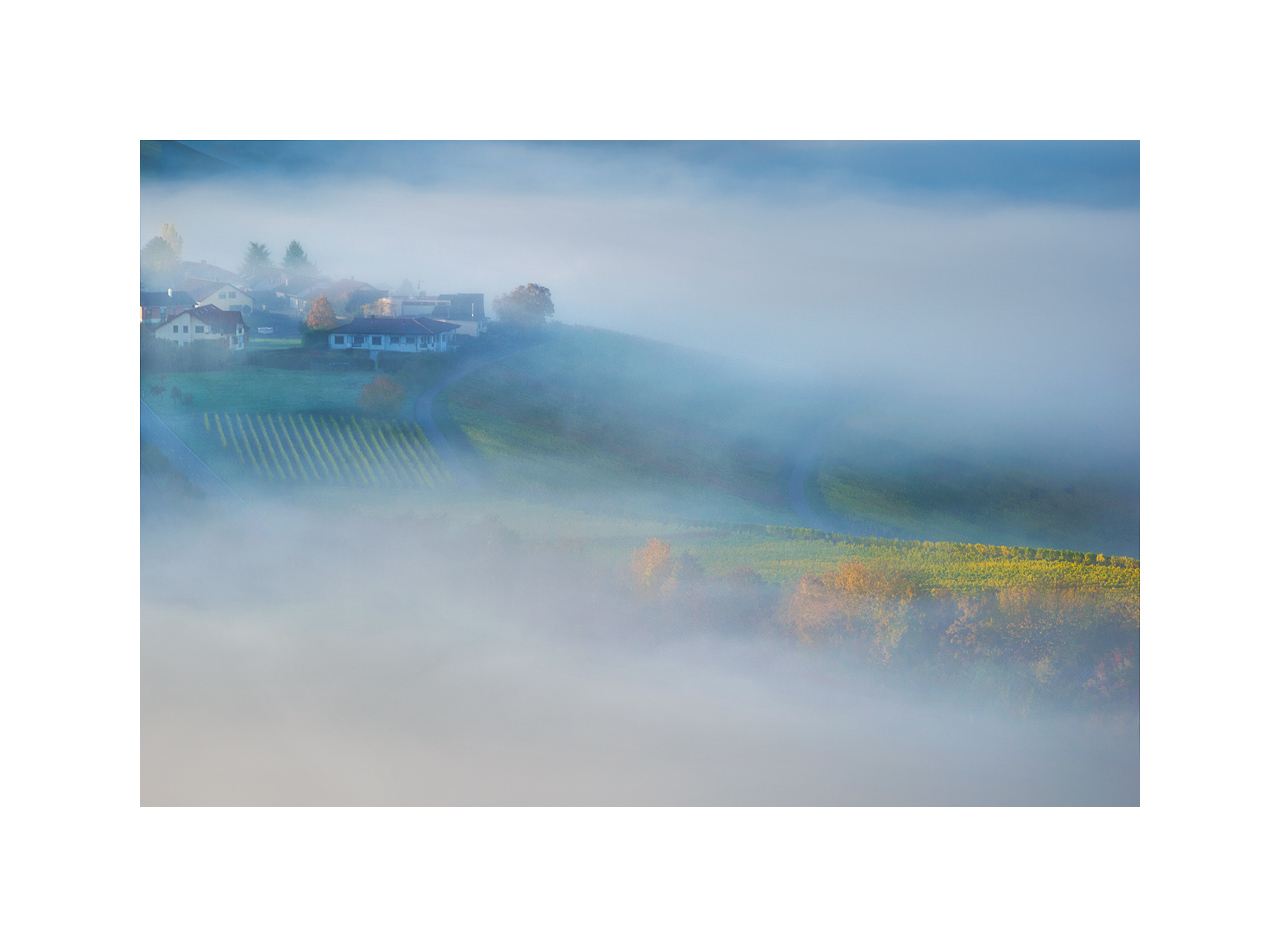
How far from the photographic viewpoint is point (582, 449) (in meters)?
5.60

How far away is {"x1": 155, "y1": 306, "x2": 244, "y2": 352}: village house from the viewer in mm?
5566

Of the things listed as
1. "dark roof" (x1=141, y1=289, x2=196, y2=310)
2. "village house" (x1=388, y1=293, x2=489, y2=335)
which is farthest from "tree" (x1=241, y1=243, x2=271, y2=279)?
"village house" (x1=388, y1=293, x2=489, y2=335)

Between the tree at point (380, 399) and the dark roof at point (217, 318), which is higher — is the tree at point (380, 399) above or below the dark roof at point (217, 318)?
below

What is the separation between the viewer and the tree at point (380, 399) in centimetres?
564

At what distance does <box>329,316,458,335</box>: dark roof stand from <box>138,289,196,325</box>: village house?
914 millimetres

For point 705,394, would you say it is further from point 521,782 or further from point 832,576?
point 521,782

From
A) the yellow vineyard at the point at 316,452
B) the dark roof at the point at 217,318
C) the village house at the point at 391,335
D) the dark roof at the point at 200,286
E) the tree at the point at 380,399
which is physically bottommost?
the yellow vineyard at the point at 316,452

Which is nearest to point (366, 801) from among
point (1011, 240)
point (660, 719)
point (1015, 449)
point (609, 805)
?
point (609, 805)

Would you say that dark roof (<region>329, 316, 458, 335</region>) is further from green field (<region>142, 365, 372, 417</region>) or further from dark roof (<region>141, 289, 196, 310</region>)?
dark roof (<region>141, 289, 196, 310</region>)

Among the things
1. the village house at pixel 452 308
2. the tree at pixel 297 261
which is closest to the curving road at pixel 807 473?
the village house at pixel 452 308

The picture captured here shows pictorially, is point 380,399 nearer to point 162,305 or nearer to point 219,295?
point 219,295

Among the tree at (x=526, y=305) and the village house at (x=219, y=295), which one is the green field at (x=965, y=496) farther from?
the village house at (x=219, y=295)

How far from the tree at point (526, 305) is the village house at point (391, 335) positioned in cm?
33

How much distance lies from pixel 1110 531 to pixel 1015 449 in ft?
2.64
